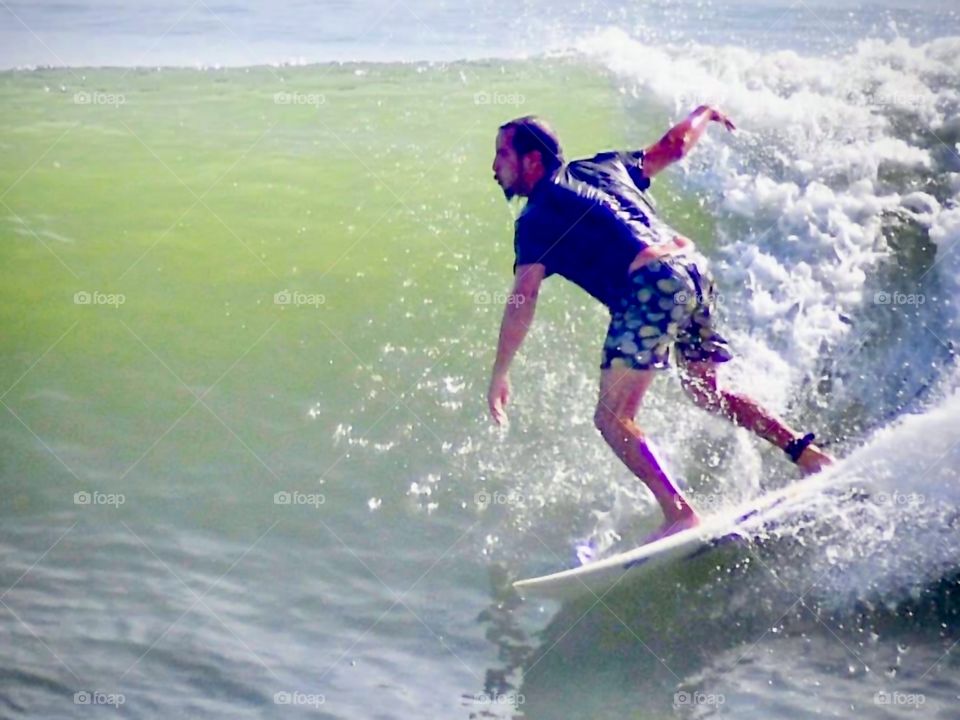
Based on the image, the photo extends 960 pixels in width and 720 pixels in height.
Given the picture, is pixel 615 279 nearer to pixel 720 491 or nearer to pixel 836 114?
pixel 720 491

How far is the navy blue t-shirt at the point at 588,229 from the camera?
3.30m

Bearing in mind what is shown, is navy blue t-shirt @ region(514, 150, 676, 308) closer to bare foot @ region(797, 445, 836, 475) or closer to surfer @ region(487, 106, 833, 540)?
surfer @ region(487, 106, 833, 540)

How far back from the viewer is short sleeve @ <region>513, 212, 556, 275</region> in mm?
3281

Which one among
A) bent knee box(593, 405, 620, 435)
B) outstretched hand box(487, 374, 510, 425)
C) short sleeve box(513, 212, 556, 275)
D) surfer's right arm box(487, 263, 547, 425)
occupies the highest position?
short sleeve box(513, 212, 556, 275)

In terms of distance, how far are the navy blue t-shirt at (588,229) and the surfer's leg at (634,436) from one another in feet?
0.71

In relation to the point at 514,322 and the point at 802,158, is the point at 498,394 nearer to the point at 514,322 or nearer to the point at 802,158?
the point at 514,322

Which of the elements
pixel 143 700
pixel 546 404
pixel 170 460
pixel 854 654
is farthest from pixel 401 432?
pixel 854 654

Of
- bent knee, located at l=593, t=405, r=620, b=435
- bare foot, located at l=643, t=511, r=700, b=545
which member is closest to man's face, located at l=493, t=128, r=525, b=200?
bent knee, located at l=593, t=405, r=620, b=435

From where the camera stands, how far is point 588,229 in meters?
3.35

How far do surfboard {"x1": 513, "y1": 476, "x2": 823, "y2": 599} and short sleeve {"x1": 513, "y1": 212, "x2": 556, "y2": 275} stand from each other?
32.8 inches

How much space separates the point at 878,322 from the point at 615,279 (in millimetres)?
1647

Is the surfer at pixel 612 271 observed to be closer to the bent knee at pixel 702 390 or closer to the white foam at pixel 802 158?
the bent knee at pixel 702 390

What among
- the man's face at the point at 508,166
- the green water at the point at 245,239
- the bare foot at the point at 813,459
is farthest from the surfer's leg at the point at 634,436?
the green water at the point at 245,239

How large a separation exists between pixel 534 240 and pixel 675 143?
0.64 metres
